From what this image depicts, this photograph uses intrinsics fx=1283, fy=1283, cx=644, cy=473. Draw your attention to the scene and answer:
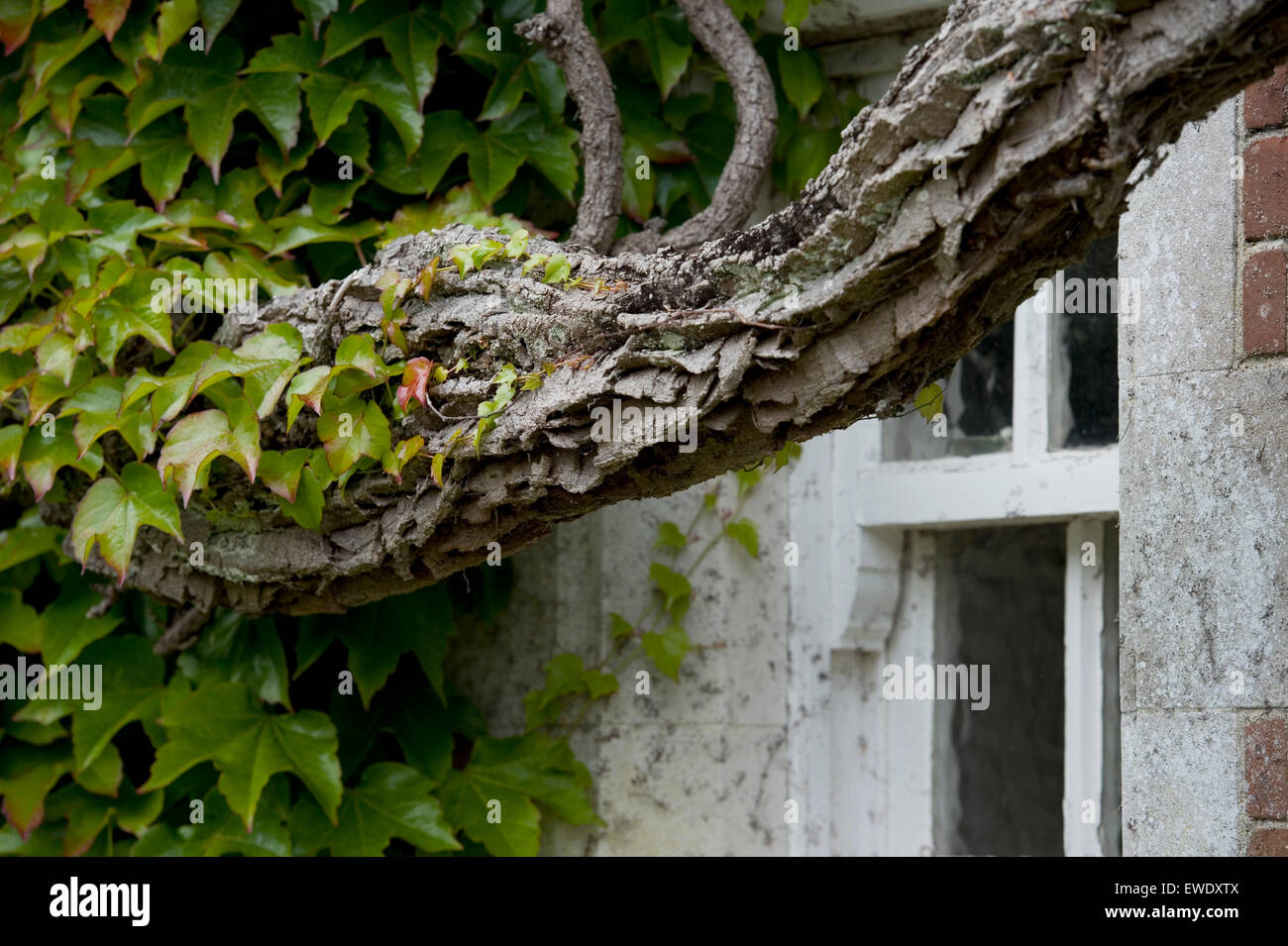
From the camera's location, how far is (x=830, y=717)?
2.07 meters

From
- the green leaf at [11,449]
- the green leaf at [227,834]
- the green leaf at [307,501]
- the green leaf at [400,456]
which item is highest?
the green leaf at [11,449]

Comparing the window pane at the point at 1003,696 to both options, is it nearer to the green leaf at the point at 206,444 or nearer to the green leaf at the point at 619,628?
the green leaf at the point at 619,628

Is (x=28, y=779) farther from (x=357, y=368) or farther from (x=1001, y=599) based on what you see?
(x=1001, y=599)

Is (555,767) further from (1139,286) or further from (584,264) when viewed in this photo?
(1139,286)

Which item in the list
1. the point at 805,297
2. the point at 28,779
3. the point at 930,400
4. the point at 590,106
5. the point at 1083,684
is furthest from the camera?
the point at 28,779

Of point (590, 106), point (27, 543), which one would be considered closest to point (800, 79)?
point (590, 106)

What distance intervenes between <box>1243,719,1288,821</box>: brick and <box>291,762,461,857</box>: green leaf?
1044mm

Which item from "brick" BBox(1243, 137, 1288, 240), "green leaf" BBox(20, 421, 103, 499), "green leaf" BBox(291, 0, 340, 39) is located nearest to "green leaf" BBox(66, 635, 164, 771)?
"green leaf" BBox(20, 421, 103, 499)

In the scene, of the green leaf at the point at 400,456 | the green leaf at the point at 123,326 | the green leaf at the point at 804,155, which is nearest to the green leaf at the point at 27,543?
the green leaf at the point at 123,326

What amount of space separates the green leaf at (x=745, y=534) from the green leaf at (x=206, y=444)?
868 millimetres

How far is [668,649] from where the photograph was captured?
6.77ft

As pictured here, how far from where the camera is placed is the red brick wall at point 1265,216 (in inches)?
50.9

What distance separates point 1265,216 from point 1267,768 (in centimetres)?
55

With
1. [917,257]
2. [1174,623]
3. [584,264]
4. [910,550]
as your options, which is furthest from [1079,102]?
[910,550]
